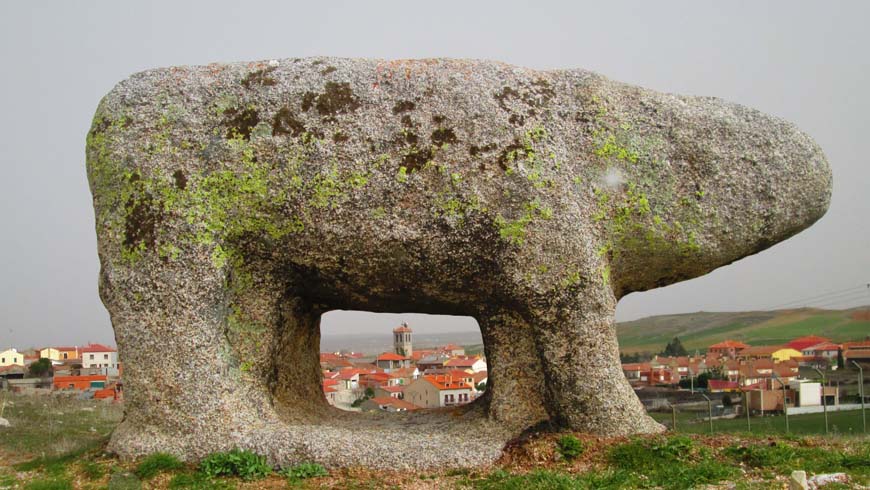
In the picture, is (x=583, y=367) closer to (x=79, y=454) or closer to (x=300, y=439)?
(x=300, y=439)

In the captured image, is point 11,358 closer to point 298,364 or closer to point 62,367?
point 62,367

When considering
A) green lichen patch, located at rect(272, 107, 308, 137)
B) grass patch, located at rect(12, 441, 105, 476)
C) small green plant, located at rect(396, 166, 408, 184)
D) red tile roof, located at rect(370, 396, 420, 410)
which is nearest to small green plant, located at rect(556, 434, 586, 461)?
small green plant, located at rect(396, 166, 408, 184)

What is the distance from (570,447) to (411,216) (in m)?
2.97

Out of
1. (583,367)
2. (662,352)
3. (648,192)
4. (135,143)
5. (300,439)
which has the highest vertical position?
(135,143)

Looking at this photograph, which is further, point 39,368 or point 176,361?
point 39,368

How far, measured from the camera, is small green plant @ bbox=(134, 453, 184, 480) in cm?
761

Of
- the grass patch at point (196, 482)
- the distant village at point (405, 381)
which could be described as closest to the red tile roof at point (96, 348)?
the distant village at point (405, 381)

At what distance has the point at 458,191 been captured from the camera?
780 cm

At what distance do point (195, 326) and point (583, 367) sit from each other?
4300 millimetres

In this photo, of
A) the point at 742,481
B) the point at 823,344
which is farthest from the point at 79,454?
the point at 823,344

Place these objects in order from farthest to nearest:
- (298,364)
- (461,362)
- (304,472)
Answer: (461,362), (298,364), (304,472)

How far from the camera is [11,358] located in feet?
133

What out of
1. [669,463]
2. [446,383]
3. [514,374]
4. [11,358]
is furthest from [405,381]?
[11,358]

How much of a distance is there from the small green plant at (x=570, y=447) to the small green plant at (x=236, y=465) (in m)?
3.10
